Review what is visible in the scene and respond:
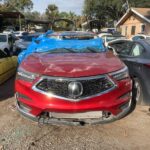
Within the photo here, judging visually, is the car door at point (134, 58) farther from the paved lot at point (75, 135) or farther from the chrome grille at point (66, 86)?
the chrome grille at point (66, 86)

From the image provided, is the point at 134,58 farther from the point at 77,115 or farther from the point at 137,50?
the point at 77,115

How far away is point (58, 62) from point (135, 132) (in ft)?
5.81

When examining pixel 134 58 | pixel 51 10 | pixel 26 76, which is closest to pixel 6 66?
pixel 134 58

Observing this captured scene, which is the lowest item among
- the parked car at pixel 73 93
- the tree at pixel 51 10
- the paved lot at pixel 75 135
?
the paved lot at pixel 75 135

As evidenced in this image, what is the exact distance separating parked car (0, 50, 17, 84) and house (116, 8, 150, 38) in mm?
26985

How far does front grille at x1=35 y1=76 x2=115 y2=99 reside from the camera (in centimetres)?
443

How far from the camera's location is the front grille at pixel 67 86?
14.5 ft

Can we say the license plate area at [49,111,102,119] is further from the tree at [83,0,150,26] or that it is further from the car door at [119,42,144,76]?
the tree at [83,0,150,26]

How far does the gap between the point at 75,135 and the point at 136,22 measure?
3537cm

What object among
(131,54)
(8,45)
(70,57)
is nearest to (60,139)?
(70,57)

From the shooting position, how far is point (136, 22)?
38.3m

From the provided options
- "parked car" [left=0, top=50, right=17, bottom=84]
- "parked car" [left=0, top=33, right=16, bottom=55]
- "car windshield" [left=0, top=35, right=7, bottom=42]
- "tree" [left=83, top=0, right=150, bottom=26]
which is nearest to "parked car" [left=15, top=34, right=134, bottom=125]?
"parked car" [left=0, top=50, right=17, bottom=84]

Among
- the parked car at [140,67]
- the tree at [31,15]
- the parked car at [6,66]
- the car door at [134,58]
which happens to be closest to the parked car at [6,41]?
the parked car at [6,66]

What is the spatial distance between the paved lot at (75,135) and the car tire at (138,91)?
1.66ft
